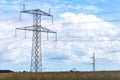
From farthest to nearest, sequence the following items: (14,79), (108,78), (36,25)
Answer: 1. (36,25)
2. (14,79)
3. (108,78)

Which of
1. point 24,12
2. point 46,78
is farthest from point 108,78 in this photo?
point 24,12

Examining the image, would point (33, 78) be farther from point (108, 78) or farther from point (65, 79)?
→ point (108, 78)

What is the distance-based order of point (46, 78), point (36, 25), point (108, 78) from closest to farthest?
point (108, 78) < point (46, 78) < point (36, 25)

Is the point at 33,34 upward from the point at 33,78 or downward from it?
upward

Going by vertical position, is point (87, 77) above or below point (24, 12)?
below

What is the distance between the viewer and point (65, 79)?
143 feet

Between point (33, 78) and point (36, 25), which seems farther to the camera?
point (36, 25)

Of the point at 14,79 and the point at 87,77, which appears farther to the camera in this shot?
the point at 14,79

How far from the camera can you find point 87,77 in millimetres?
43594

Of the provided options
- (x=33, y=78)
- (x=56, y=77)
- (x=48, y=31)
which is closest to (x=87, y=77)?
(x=56, y=77)

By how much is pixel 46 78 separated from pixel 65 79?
11.2ft

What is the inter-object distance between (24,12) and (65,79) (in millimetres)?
15892

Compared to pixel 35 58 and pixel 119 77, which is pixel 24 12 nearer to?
pixel 35 58

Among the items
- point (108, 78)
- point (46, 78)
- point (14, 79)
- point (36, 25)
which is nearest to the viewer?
point (108, 78)
